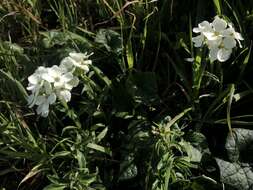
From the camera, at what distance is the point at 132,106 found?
180 centimetres

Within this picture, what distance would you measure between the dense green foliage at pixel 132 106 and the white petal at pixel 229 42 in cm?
14

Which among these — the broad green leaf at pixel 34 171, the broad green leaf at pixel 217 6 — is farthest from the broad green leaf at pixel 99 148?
the broad green leaf at pixel 217 6

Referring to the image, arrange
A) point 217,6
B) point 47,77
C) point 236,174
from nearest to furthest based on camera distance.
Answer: point 47,77 → point 236,174 → point 217,6

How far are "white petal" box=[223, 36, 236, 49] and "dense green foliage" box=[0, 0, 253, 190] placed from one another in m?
0.14

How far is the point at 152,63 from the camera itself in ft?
6.45

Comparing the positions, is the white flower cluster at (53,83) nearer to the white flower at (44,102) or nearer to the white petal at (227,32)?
the white flower at (44,102)

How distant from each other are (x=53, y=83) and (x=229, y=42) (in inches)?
19.6

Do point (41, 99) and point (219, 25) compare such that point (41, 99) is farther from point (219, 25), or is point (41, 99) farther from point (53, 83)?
point (219, 25)

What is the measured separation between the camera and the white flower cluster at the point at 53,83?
148cm

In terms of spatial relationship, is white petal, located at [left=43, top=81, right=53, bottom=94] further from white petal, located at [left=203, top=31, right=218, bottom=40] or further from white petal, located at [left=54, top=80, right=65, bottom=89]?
white petal, located at [left=203, top=31, right=218, bottom=40]

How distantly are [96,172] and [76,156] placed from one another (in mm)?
81

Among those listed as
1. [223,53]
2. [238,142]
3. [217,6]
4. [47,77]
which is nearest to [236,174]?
[238,142]

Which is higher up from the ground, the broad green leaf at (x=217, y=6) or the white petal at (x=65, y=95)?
the broad green leaf at (x=217, y=6)

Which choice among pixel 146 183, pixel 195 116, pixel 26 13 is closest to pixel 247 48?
pixel 195 116
